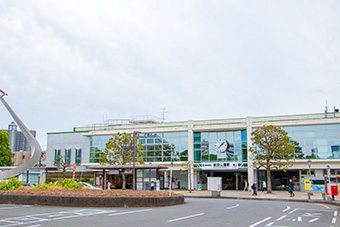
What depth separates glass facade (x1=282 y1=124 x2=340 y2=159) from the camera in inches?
1682

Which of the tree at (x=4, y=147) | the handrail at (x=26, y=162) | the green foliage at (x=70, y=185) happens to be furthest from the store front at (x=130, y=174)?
the tree at (x=4, y=147)

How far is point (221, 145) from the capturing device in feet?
158

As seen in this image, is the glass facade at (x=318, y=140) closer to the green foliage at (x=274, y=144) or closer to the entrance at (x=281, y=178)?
the entrance at (x=281, y=178)

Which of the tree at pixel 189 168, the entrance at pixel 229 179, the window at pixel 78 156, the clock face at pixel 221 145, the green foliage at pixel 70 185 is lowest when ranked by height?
the entrance at pixel 229 179

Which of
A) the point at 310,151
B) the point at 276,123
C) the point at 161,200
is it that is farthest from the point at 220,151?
the point at 161,200

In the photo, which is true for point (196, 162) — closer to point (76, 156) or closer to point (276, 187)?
point (276, 187)

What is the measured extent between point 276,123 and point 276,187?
30.8 feet

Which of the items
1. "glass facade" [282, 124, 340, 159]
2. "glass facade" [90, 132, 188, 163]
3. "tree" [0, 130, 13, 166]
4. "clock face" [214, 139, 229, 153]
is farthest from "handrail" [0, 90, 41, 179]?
"tree" [0, 130, 13, 166]

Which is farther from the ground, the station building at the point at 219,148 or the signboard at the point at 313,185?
the station building at the point at 219,148

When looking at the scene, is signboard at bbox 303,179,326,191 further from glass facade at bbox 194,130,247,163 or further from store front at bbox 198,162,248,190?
glass facade at bbox 194,130,247,163

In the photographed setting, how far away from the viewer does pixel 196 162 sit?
160 feet

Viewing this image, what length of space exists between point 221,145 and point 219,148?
20.5 inches

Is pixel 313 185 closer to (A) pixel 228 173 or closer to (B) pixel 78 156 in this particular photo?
(A) pixel 228 173

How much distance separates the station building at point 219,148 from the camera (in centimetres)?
4328
